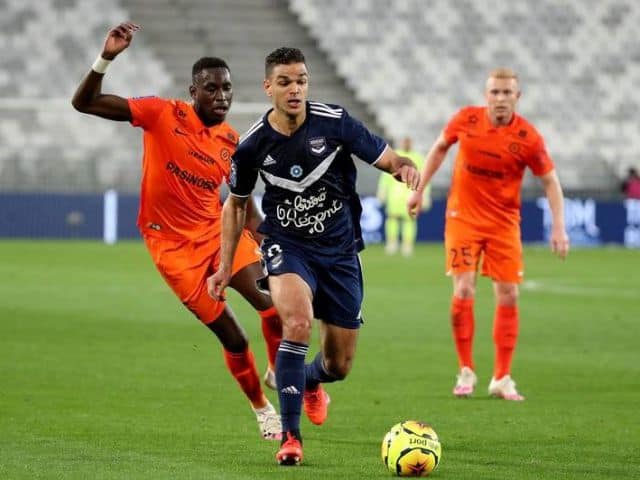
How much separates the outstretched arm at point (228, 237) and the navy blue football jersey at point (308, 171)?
4.5 inches

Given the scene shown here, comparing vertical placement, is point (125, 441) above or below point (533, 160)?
below

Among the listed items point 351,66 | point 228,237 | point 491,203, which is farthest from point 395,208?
point 228,237

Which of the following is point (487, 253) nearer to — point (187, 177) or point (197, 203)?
point (197, 203)

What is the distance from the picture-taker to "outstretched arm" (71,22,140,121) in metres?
8.06

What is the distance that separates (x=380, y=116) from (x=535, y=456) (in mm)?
28451

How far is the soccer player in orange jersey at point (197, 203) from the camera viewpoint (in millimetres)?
8703

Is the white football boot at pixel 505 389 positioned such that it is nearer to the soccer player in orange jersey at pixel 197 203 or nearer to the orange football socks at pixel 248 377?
the soccer player in orange jersey at pixel 197 203

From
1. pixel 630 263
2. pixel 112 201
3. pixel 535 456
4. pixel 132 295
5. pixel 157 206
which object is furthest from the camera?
pixel 112 201

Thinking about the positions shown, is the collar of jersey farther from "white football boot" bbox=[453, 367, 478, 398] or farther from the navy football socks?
"white football boot" bbox=[453, 367, 478, 398]

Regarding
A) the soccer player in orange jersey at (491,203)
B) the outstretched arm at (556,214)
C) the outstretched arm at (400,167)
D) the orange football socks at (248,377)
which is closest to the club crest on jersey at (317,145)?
the outstretched arm at (400,167)

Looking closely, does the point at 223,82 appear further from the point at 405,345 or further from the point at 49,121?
the point at 49,121

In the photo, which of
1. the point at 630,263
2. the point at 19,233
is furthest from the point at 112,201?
the point at 630,263

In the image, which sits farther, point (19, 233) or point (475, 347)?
point (19, 233)

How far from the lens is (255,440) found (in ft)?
27.1
